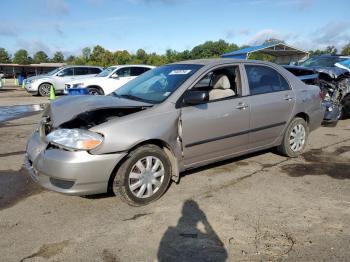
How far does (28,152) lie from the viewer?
4.35 metres

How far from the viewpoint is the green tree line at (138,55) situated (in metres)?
64.1

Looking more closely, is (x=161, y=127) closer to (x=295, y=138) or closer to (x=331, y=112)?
(x=295, y=138)

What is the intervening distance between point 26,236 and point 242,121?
304 centimetres

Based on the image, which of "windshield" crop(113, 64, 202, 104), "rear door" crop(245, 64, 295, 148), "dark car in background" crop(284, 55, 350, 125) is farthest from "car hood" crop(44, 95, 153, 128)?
"dark car in background" crop(284, 55, 350, 125)

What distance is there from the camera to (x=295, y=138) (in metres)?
6.03

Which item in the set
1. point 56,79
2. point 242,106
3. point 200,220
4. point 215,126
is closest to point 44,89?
point 56,79

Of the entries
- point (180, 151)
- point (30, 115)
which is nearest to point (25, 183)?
point (180, 151)

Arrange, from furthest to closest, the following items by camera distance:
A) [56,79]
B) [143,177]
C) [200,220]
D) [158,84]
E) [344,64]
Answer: [56,79], [344,64], [158,84], [143,177], [200,220]

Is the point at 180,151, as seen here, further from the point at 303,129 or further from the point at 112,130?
the point at 303,129

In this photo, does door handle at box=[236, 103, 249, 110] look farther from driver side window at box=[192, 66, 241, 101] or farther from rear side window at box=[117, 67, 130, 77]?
rear side window at box=[117, 67, 130, 77]

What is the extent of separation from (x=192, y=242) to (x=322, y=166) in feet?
10.5

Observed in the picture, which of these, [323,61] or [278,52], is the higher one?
[278,52]

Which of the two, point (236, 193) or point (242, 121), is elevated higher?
point (242, 121)

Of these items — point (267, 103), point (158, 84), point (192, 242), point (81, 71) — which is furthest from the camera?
point (81, 71)
